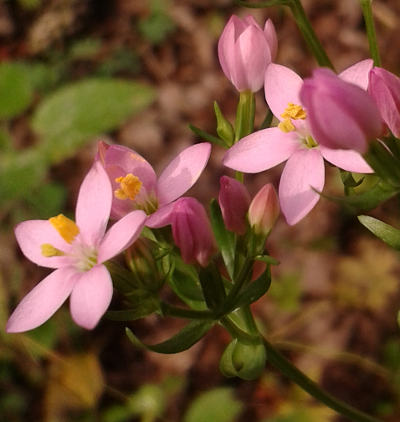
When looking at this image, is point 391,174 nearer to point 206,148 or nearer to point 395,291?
point 206,148

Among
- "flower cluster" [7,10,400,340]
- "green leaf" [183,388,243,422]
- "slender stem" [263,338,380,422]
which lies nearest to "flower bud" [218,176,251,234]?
"flower cluster" [7,10,400,340]

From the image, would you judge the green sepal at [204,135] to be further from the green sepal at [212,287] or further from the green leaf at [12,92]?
the green leaf at [12,92]

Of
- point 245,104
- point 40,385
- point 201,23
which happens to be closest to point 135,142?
point 201,23

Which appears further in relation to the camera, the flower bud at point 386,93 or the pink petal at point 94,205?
the pink petal at point 94,205

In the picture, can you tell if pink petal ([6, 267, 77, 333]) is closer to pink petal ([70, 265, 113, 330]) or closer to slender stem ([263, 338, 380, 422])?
pink petal ([70, 265, 113, 330])

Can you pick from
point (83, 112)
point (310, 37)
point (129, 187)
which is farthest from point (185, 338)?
point (83, 112)

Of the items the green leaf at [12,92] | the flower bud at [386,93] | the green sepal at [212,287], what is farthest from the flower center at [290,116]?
the green leaf at [12,92]

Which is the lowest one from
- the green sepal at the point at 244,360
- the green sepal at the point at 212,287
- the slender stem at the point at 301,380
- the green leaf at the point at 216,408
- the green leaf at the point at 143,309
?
the green leaf at the point at 216,408
